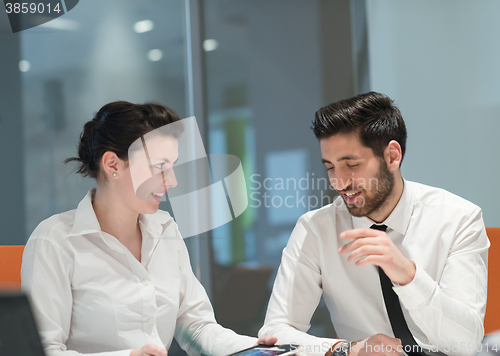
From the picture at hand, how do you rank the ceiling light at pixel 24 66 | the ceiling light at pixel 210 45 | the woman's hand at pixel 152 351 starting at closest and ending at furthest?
the woman's hand at pixel 152 351 → the ceiling light at pixel 24 66 → the ceiling light at pixel 210 45

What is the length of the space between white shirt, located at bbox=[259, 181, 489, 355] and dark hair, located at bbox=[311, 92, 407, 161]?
199mm

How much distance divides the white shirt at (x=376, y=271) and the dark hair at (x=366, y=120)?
0.65 feet

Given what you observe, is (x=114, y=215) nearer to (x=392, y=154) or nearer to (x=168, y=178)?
(x=168, y=178)

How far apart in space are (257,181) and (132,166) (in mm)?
1383

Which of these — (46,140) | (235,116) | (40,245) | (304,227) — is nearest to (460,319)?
(304,227)

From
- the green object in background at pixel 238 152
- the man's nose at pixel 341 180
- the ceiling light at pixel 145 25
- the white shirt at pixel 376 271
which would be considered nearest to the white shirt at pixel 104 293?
the white shirt at pixel 376 271

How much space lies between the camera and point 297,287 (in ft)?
4.92

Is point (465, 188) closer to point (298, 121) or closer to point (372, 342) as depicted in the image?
point (298, 121)

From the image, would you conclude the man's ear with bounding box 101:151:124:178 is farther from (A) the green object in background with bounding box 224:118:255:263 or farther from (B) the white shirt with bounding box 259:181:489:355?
(A) the green object in background with bounding box 224:118:255:263

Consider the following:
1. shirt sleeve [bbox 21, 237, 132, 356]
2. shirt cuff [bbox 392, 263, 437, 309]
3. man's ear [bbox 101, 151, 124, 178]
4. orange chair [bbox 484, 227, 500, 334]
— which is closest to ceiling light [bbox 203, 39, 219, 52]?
man's ear [bbox 101, 151, 124, 178]

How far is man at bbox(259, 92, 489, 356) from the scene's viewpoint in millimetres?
1359

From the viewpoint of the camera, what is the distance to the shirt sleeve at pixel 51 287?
1.18 m

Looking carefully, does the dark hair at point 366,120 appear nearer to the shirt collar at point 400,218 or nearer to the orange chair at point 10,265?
the shirt collar at point 400,218

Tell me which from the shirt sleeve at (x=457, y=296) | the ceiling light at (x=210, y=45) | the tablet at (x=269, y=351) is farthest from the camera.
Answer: the ceiling light at (x=210, y=45)
